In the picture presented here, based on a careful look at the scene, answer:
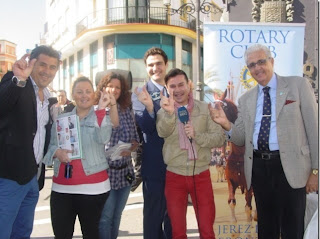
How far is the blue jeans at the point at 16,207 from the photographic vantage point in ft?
8.06

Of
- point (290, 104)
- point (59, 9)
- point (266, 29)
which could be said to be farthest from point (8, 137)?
point (59, 9)

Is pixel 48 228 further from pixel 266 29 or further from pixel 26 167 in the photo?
pixel 266 29

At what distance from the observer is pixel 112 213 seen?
3.12 metres

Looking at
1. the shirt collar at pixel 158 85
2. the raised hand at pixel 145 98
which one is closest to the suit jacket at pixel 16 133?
the raised hand at pixel 145 98

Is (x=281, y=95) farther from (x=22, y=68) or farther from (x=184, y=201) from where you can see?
(x=22, y=68)

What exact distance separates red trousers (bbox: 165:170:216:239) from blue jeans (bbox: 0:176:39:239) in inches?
45.9

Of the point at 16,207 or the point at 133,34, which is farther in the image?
the point at 133,34

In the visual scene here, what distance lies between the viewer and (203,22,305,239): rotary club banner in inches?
140

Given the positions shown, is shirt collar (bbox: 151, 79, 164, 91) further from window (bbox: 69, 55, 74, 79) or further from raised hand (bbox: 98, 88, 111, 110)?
window (bbox: 69, 55, 74, 79)

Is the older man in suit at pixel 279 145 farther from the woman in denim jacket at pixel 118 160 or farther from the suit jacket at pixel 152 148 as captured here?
the woman in denim jacket at pixel 118 160

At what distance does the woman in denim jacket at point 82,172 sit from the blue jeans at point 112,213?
226mm

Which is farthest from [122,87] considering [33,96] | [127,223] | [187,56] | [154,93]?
[187,56]

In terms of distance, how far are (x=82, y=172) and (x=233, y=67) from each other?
6.34ft

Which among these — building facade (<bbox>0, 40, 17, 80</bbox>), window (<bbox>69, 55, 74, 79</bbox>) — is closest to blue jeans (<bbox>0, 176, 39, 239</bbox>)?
window (<bbox>69, 55, 74, 79</bbox>)
